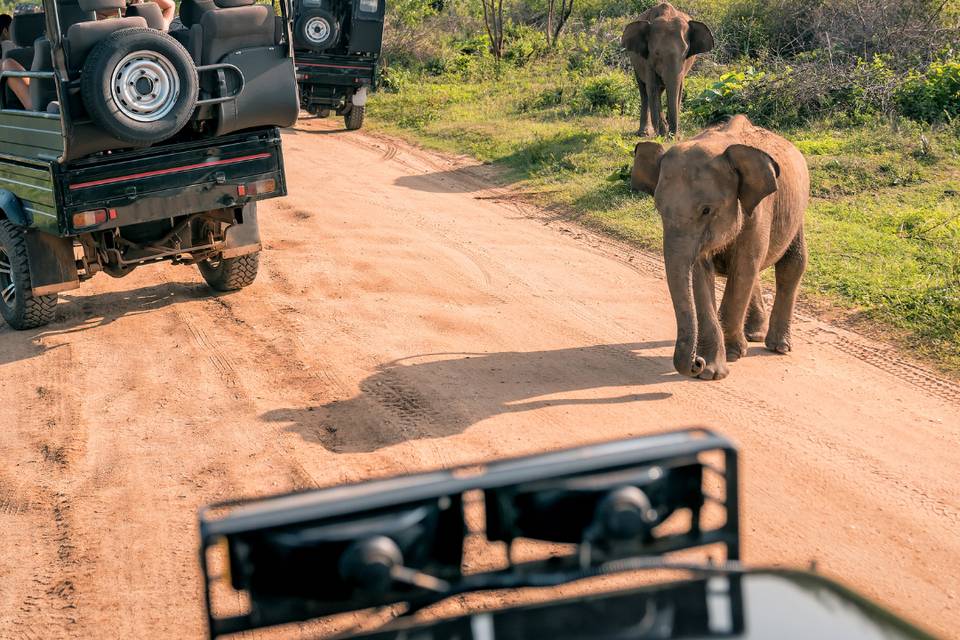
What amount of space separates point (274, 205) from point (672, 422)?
7.16 m

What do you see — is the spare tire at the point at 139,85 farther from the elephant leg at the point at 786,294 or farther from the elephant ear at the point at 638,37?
the elephant ear at the point at 638,37

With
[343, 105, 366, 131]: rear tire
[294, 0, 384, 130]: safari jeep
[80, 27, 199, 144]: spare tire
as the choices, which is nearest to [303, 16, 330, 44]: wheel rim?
[294, 0, 384, 130]: safari jeep

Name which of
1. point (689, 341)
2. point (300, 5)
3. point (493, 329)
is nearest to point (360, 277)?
point (493, 329)

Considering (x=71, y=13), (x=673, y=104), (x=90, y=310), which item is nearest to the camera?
(x=71, y=13)

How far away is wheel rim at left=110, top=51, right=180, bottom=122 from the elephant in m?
8.76

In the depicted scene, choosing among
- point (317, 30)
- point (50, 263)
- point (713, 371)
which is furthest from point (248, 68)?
point (317, 30)

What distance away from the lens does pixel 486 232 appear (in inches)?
452

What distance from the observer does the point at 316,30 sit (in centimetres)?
1862

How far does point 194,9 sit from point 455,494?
7.54 meters

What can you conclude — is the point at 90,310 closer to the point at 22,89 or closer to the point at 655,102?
the point at 22,89

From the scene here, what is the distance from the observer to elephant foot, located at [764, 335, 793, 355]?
25.8ft

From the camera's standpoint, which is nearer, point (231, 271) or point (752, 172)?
point (752, 172)

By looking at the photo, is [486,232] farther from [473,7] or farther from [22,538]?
[473,7]

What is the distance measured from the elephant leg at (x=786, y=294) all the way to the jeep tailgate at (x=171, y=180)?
394 cm
